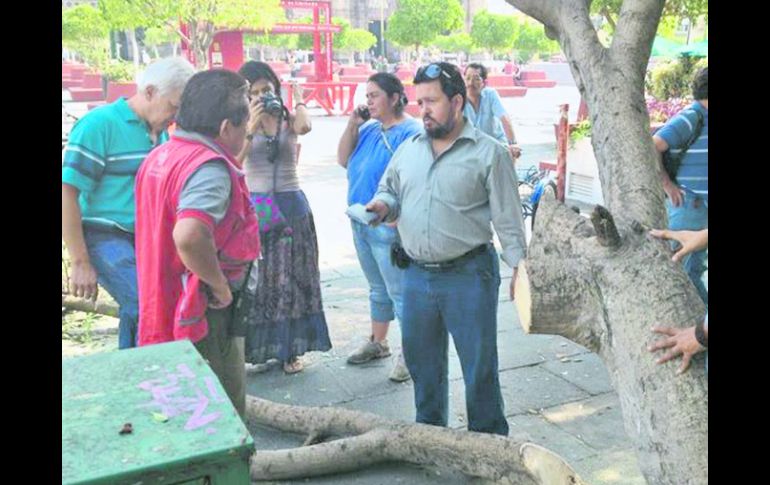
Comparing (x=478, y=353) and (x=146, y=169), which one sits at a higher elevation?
(x=146, y=169)

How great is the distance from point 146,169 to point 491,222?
1.46 meters

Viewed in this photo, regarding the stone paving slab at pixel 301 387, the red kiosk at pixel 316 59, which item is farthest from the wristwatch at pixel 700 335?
the red kiosk at pixel 316 59

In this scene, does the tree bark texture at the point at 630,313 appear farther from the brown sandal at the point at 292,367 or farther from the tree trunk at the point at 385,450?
the brown sandal at the point at 292,367

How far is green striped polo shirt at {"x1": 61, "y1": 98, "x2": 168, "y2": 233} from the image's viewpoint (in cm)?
310

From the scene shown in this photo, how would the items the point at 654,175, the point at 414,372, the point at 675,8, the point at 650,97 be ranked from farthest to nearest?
1. the point at 650,97
2. the point at 675,8
3. the point at 414,372
4. the point at 654,175

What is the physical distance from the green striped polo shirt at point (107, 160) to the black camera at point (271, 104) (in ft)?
3.19

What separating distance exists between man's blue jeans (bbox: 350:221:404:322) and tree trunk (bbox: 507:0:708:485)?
153cm

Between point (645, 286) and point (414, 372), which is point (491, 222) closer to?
point (414, 372)

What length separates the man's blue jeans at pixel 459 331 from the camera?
10.3 ft

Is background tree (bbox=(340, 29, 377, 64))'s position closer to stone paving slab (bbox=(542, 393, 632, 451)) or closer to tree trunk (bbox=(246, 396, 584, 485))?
stone paving slab (bbox=(542, 393, 632, 451))

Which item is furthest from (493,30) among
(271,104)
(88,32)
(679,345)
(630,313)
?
(679,345)

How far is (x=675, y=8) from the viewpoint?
12.2 meters
